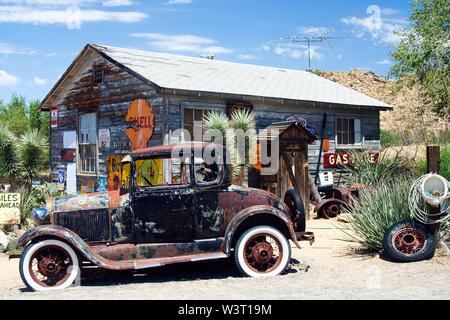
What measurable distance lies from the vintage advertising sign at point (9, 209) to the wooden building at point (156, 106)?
160 inches

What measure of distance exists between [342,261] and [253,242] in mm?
1781

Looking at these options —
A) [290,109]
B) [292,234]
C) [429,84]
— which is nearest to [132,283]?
[292,234]

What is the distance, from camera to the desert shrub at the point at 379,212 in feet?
28.5

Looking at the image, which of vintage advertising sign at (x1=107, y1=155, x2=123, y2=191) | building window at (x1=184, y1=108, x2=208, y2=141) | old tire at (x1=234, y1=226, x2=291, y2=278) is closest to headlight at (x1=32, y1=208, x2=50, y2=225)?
old tire at (x1=234, y1=226, x2=291, y2=278)

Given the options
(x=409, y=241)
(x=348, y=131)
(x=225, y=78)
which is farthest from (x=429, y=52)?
(x=409, y=241)

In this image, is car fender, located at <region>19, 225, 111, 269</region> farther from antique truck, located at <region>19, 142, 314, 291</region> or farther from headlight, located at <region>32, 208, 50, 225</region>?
headlight, located at <region>32, 208, 50, 225</region>

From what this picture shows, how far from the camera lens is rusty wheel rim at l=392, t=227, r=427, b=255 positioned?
8.15m

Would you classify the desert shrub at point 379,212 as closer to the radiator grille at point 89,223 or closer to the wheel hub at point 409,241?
the wheel hub at point 409,241

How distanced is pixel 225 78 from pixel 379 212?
9.43m

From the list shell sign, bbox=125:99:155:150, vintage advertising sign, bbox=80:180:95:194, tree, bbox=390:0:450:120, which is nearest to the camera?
shell sign, bbox=125:99:155:150

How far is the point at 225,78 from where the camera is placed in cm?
1731

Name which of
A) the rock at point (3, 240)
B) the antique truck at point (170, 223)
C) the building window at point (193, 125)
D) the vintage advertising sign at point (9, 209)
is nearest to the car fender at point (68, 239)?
the antique truck at point (170, 223)

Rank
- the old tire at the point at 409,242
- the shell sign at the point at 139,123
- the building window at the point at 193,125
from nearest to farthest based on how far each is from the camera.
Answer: the old tire at the point at 409,242, the shell sign at the point at 139,123, the building window at the point at 193,125

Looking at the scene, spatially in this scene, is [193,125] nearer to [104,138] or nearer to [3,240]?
[104,138]
